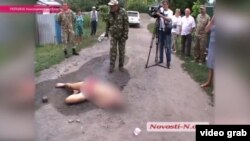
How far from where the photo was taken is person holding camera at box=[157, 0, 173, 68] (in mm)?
2582

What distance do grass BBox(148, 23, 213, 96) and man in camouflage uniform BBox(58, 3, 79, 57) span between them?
0.52 metres

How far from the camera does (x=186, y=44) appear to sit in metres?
2.71

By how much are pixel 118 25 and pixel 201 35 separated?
1.81ft

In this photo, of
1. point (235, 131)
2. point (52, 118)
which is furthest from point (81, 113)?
point (235, 131)

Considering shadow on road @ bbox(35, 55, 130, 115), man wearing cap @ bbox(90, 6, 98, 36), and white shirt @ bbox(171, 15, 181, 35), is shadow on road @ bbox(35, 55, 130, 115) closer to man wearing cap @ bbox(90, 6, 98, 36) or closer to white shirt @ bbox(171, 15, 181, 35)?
man wearing cap @ bbox(90, 6, 98, 36)

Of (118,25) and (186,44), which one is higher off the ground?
(118,25)

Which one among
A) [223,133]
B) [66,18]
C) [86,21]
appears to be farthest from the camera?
[86,21]

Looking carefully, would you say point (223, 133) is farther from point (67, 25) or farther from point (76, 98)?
point (67, 25)

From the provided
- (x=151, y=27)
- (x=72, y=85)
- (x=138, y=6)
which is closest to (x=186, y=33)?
(x=151, y=27)

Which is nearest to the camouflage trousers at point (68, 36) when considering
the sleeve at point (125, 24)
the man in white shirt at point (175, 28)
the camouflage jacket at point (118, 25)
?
the camouflage jacket at point (118, 25)

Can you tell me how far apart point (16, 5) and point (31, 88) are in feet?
1.70

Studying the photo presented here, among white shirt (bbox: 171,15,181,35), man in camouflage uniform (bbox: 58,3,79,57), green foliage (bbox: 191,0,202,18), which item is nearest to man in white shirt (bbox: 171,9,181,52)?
white shirt (bbox: 171,15,181,35)

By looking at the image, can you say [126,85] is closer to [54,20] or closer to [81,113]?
[81,113]

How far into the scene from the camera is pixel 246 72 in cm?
234
